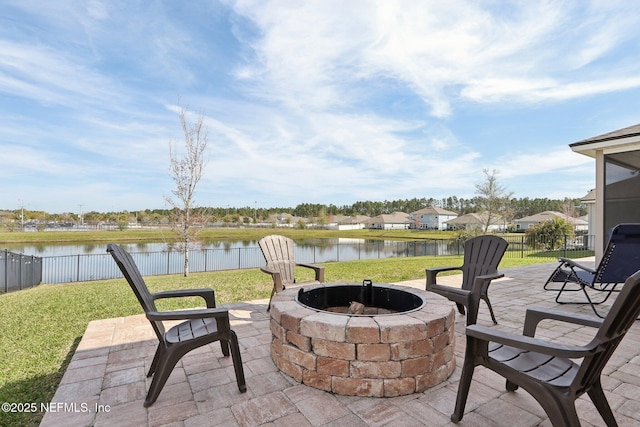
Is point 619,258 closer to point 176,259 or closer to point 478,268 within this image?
point 478,268

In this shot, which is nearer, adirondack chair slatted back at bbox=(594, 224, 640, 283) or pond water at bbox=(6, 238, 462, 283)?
adirondack chair slatted back at bbox=(594, 224, 640, 283)

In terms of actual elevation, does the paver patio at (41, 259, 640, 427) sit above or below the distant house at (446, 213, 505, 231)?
below

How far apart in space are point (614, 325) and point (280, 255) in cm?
337

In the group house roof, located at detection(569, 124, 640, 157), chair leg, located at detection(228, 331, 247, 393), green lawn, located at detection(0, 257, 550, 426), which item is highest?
house roof, located at detection(569, 124, 640, 157)

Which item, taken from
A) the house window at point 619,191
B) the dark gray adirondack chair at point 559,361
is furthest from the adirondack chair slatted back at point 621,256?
the house window at point 619,191

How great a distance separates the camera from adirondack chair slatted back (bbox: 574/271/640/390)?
4.21 ft

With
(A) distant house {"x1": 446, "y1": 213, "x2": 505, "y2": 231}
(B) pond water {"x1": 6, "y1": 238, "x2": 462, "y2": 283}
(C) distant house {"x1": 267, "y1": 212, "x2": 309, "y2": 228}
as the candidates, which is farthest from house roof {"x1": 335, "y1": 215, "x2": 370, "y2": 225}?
(B) pond water {"x1": 6, "y1": 238, "x2": 462, "y2": 283}

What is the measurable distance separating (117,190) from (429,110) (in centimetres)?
2493

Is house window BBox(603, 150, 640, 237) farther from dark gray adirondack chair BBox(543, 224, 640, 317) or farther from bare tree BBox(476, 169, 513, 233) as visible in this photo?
bare tree BBox(476, 169, 513, 233)

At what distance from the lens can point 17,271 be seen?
23.0 ft

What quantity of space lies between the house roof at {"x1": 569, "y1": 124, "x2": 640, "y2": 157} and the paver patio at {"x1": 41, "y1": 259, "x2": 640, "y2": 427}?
4355mm

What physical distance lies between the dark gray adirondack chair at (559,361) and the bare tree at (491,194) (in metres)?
18.6

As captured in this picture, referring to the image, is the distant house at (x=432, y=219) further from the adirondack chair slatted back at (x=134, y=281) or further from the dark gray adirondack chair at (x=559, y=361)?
the adirondack chair slatted back at (x=134, y=281)

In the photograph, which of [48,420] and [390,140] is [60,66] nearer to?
[48,420]
